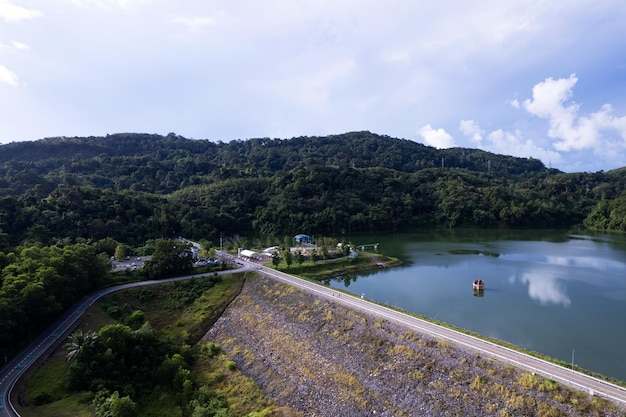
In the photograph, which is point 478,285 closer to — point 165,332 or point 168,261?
point 165,332

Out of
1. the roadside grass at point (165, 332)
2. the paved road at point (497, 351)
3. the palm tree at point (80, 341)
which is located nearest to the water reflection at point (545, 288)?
the paved road at point (497, 351)

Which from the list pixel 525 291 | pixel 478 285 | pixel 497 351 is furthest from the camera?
pixel 478 285

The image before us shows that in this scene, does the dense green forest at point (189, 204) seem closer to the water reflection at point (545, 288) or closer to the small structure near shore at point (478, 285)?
the small structure near shore at point (478, 285)

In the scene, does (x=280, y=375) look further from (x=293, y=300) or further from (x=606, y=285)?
(x=606, y=285)

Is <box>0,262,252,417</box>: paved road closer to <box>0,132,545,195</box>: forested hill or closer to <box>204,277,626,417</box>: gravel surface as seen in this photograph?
<box>204,277,626,417</box>: gravel surface

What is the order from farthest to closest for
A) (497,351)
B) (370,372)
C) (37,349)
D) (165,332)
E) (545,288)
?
(545,288) → (165,332) → (37,349) → (370,372) → (497,351)

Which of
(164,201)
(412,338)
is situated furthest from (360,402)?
(164,201)

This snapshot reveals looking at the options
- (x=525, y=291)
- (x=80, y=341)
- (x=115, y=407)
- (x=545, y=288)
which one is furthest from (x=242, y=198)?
(x=115, y=407)
